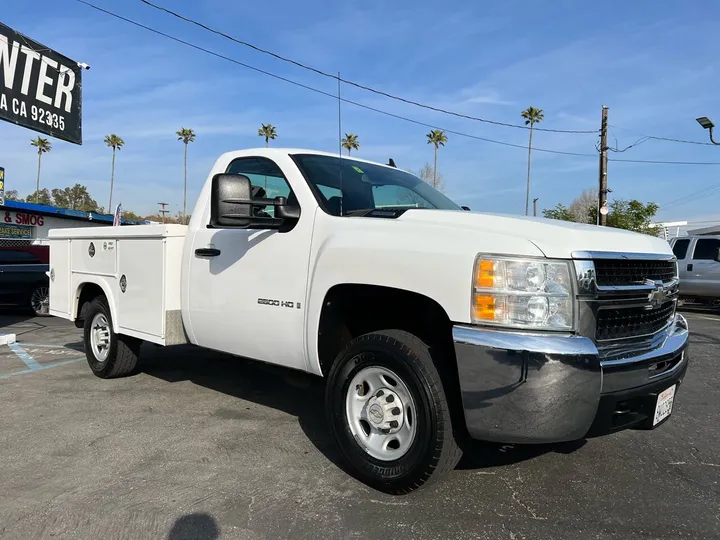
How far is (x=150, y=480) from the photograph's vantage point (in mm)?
3316

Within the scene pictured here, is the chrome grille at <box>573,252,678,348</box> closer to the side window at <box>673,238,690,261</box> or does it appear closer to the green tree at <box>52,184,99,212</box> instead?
the side window at <box>673,238,690,261</box>

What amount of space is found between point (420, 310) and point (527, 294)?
0.73m

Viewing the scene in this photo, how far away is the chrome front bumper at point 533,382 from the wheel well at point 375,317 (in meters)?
0.33

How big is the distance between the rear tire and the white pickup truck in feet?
4.05

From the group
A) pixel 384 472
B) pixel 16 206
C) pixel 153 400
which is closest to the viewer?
pixel 384 472

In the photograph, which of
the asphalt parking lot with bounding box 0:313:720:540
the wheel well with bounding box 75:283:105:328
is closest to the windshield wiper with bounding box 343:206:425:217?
the asphalt parking lot with bounding box 0:313:720:540

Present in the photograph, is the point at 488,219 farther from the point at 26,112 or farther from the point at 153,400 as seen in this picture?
the point at 26,112

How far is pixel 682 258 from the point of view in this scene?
13641 mm

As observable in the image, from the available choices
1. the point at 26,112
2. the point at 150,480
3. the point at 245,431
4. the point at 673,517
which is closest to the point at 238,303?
the point at 245,431

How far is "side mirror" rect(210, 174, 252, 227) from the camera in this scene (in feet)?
11.3

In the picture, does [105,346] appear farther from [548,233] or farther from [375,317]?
[548,233]

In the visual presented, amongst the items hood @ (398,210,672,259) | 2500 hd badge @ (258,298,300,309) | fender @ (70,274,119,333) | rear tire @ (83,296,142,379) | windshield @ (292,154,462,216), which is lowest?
rear tire @ (83,296,142,379)

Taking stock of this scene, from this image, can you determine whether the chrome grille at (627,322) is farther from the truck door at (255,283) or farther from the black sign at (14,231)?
the black sign at (14,231)

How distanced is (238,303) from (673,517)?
9.58 feet
